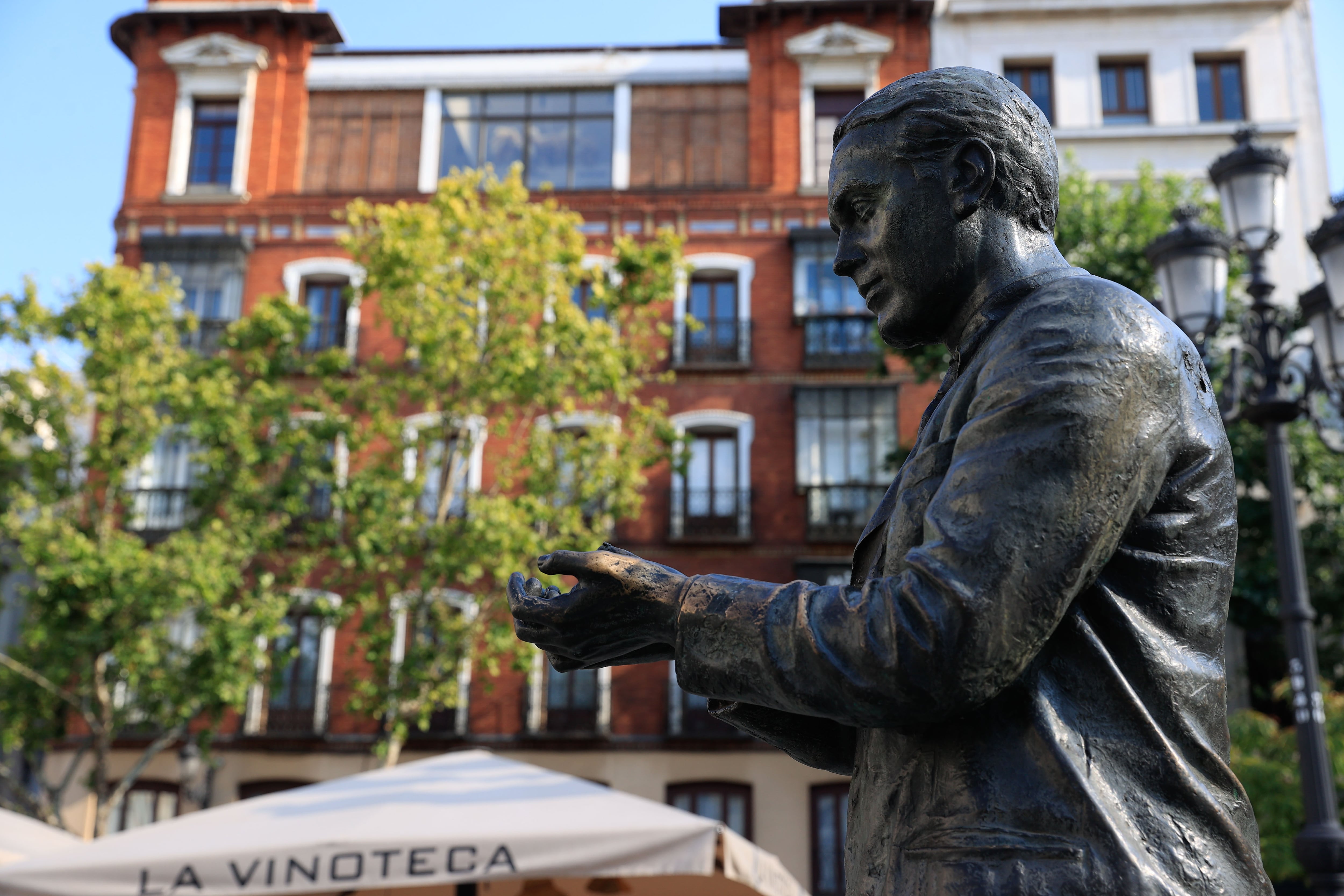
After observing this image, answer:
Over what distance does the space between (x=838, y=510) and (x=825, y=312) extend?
375cm

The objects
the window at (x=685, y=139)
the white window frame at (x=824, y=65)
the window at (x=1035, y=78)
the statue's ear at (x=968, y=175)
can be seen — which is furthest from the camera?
the window at (x=685, y=139)

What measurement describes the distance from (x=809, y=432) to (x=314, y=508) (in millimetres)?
8731

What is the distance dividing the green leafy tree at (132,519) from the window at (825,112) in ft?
35.7

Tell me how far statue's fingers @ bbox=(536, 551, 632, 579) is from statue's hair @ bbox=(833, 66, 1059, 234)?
2.00ft

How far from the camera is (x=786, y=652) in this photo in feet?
4.70

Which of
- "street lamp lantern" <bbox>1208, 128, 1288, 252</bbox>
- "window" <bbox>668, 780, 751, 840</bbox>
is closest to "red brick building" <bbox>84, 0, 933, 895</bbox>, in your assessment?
"window" <bbox>668, 780, 751, 840</bbox>

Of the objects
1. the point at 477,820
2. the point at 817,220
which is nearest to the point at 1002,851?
the point at 477,820

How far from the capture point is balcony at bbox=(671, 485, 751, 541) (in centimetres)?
2212

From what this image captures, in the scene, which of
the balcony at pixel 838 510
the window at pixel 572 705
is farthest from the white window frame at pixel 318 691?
the balcony at pixel 838 510

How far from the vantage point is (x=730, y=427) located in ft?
76.1

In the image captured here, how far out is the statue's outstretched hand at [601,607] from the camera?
150 centimetres

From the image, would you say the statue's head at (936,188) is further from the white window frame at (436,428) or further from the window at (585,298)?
the window at (585,298)

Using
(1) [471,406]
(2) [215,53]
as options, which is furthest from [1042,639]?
(2) [215,53]

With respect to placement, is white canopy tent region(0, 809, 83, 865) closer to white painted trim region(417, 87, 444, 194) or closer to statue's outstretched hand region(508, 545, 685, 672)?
statue's outstretched hand region(508, 545, 685, 672)
